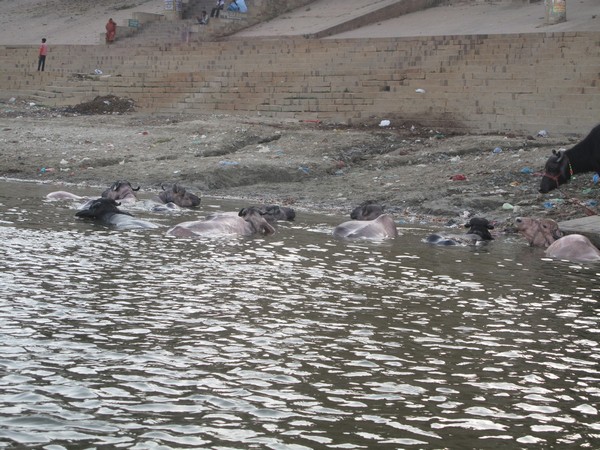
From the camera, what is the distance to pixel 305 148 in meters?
20.2

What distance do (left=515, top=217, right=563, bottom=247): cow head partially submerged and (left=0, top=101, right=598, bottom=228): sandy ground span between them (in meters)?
1.89

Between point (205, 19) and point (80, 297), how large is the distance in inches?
1123

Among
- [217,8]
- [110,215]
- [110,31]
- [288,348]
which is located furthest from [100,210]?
[217,8]

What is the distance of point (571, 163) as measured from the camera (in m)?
14.9

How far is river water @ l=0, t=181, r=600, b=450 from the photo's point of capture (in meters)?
4.75

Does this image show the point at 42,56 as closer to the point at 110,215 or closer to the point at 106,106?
the point at 106,106

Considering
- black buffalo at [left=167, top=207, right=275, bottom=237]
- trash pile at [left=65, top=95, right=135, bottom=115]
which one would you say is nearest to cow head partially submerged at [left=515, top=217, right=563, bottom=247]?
black buffalo at [left=167, top=207, right=275, bottom=237]

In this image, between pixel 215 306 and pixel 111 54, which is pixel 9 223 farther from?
pixel 111 54

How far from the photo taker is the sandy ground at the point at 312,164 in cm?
1563

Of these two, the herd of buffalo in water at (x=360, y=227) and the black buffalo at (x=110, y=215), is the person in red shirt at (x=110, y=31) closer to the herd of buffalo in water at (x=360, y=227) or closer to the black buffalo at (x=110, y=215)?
the herd of buffalo in water at (x=360, y=227)

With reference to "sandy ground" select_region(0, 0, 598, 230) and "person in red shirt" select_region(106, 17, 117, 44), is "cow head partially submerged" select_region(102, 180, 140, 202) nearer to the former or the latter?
"sandy ground" select_region(0, 0, 598, 230)

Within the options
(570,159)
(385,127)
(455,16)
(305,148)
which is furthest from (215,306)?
(455,16)

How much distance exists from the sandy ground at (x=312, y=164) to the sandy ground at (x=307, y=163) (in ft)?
0.07

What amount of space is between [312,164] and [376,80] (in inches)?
205
